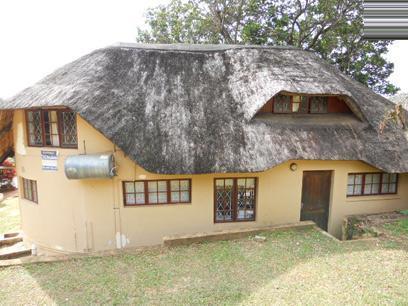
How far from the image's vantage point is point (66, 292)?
18.2 feet

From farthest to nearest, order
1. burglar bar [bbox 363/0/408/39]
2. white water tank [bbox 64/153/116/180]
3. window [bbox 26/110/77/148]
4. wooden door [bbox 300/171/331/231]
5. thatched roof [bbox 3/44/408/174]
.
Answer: wooden door [bbox 300/171/331/231] → window [bbox 26/110/77/148] → thatched roof [bbox 3/44/408/174] → white water tank [bbox 64/153/116/180] → burglar bar [bbox 363/0/408/39]

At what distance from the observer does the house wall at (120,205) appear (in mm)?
8320

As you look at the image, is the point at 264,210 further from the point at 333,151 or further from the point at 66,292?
the point at 66,292

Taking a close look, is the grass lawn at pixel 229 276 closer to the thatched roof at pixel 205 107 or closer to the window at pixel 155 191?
the window at pixel 155 191

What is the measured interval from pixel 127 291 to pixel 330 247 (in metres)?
5.26

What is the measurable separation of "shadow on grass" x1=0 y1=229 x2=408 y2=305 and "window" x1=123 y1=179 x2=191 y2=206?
5.87ft

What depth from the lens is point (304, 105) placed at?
9.76m

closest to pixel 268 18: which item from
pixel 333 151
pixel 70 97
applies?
pixel 333 151

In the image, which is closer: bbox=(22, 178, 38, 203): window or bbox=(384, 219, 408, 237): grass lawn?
bbox=(384, 219, 408, 237): grass lawn

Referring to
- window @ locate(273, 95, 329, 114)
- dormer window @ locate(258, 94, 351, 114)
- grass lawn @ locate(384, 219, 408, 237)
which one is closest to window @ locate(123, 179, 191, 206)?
dormer window @ locate(258, 94, 351, 114)

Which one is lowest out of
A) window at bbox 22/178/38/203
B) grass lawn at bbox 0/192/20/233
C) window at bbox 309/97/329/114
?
grass lawn at bbox 0/192/20/233

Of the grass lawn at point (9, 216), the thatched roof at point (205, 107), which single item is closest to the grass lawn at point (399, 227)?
the thatched roof at point (205, 107)

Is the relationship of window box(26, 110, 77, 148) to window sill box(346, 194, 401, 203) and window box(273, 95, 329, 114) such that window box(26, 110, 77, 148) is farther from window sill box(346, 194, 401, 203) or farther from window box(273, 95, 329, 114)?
window sill box(346, 194, 401, 203)

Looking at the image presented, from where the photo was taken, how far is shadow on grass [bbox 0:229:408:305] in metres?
5.36
